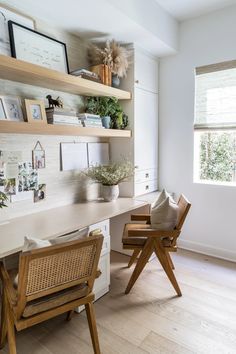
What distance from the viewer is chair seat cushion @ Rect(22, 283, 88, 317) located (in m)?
1.32

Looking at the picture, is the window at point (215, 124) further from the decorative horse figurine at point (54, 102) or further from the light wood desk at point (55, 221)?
the decorative horse figurine at point (54, 102)

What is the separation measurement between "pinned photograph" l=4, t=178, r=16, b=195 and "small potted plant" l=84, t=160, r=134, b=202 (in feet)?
2.63

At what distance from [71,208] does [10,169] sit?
0.67 meters

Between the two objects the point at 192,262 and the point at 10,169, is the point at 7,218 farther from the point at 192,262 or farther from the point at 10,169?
the point at 192,262

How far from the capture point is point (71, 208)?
2451 millimetres

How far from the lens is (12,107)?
1997mm

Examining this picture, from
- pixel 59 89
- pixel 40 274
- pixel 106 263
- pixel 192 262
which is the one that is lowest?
pixel 192 262

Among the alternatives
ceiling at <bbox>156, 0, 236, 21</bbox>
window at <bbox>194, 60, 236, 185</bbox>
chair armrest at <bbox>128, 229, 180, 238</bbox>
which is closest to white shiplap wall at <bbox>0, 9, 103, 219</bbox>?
chair armrest at <bbox>128, 229, 180, 238</bbox>

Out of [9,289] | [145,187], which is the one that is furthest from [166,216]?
[9,289]

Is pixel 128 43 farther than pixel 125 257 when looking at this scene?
No

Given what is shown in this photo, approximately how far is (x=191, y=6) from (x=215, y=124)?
1221 mm

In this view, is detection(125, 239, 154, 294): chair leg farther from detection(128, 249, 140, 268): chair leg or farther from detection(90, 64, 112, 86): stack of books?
detection(90, 64, 112, 86): stack of books

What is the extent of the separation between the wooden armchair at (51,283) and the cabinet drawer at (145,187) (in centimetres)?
158

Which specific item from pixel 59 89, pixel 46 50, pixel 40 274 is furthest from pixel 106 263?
pixel 46 50
